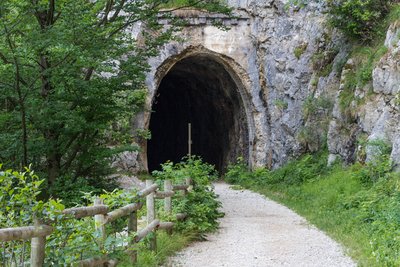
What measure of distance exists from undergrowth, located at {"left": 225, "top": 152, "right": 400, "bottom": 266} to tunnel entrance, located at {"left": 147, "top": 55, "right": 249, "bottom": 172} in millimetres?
5899

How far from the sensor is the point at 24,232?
162 inches

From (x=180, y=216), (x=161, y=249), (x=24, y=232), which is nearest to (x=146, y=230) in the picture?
(x=161, y=249)

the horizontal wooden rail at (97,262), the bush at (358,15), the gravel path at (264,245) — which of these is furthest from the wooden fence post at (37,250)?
the bush at (358,15)

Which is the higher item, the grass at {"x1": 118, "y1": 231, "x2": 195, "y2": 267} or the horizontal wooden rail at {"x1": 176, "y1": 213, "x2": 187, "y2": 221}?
the horizontal wooden rail at {"x1": 176, "y1": 213, "x2": 187, "y2": 221}

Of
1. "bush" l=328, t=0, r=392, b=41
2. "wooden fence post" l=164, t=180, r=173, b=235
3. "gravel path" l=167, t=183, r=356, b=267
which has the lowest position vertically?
"gravel path" l=167, t=183, r=356, b=267

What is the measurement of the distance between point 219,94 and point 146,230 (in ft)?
64.5

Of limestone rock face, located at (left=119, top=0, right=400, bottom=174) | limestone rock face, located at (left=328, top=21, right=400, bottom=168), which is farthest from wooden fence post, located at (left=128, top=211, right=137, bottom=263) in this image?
limestone rock face, located at (left=119, top=0, right=400, bottom=174)

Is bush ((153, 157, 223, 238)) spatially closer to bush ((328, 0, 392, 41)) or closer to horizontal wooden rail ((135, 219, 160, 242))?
horizontal wooden rail ((135, 219, 160, 242))

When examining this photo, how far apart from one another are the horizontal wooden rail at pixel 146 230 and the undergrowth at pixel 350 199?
113 inches

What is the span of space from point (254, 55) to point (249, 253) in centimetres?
1513

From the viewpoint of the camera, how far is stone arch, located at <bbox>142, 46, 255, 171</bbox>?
73.6ft

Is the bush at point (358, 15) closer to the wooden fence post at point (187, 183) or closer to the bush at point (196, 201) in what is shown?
the bush at point (196, 201)

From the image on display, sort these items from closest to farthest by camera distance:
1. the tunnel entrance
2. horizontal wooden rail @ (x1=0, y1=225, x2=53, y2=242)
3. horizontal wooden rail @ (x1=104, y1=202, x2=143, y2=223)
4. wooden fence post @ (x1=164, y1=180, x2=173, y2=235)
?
horizontal wooden rail @ (x1=0, y1=225, x2=53, y2=242)
horizontal wooden rail @ (x1=104, y1=202, x2=143, y2=223)
wooden fence post @ (x1=164, y1=180, x2=173, y2=235)
the tunnel entrance

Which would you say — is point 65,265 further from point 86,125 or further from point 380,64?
point 380,64
